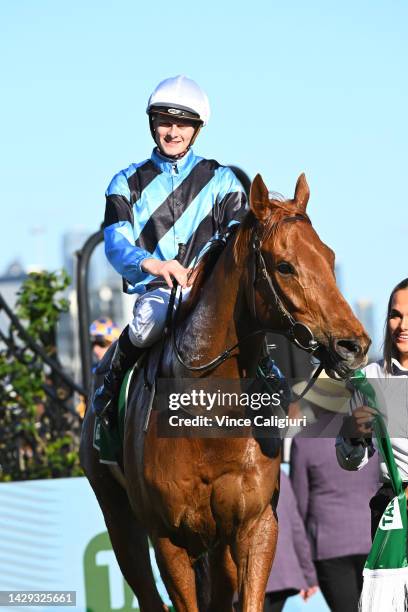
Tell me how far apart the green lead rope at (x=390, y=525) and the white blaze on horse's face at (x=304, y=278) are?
612 mm

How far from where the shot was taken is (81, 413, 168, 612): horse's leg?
691 centimetres

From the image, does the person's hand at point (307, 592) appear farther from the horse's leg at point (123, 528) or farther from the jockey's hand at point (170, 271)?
the jockey's hand at point (170, 271)

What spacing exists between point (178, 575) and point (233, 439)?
26.4 inches

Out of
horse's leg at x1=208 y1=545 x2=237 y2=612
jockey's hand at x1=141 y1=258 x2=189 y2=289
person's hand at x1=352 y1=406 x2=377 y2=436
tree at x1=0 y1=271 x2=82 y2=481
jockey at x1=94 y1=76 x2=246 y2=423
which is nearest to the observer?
person's hand at x1=352 y1=406 x2=377 y2=436

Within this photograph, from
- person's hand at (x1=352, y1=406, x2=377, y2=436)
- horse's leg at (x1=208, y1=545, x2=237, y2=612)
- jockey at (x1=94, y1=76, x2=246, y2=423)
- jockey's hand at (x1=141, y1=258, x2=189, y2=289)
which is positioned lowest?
horse's leg at (x1=208, y1=545, x2=237, y2=612)

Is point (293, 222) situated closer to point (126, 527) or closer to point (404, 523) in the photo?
point (404, 523)

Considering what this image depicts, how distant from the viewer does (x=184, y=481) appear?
18.0ft

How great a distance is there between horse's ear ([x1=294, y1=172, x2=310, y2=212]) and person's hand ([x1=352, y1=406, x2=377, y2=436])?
94cm

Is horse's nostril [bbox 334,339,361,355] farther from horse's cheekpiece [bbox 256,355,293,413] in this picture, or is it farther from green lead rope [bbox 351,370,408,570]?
horse's cheekpiece [bbox 256,355,293,413]

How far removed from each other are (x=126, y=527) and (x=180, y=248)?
5.82 feet

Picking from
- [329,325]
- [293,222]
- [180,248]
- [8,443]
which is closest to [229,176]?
[180,248]

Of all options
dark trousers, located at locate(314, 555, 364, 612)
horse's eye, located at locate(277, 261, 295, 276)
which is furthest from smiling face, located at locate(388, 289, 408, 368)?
dark trousers, located at locate(314, 555, 364, 612)

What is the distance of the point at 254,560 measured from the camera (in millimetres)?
5441

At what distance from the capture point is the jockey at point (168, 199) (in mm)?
6172
